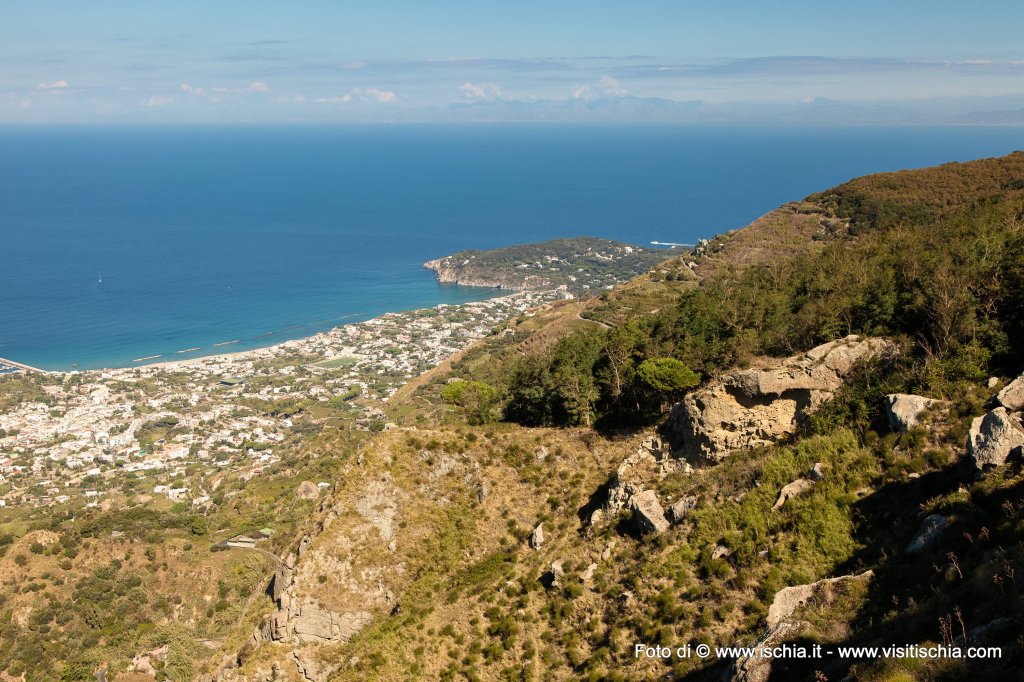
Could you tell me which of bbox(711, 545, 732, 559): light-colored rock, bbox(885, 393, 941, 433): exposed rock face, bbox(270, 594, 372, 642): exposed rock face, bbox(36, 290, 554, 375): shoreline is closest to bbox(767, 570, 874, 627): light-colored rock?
bbox(711, 545, 732, 559): light-colored rock

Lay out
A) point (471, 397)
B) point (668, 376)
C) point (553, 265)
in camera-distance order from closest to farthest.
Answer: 1. point (668, 376)
2. point (471, 397)
3. point (553, 265)

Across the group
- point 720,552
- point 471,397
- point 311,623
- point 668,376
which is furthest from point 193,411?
point 720,552

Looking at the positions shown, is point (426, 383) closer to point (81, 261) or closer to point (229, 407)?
point (229, 407)

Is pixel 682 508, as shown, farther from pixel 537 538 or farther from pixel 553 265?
pixel 553 265

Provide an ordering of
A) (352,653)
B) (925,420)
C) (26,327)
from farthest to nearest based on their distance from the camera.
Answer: (26,327), (352,653), (925,420)

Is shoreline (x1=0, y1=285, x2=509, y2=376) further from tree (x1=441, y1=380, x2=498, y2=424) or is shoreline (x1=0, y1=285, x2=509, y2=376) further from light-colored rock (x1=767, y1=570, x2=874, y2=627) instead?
light-colored rock (x1=767, y1=570, x2=874, y2=627)

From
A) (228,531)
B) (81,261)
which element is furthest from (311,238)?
(228,531)
